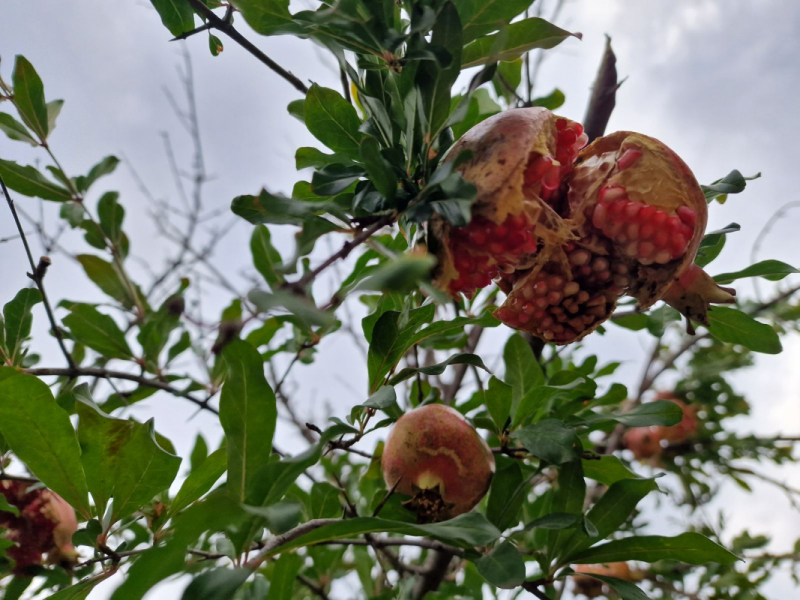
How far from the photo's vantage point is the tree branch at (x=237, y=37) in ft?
2.52

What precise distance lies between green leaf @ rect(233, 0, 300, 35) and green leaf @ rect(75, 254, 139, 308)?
858 mm

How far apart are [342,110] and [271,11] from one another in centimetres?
14

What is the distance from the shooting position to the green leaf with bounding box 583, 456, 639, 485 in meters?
0.88

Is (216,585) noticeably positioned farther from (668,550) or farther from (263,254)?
(263,254)

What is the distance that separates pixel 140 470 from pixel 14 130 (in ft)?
2.53

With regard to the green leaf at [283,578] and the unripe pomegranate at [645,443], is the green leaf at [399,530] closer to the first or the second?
the green leaf at [283,578]

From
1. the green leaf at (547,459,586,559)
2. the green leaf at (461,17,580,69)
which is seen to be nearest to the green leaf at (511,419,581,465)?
the green leaf at (547,459,586,559)

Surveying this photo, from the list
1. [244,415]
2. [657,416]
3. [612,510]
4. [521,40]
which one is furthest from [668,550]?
[521,40]

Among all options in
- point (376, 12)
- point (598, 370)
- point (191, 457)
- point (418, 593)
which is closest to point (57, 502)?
point (191, 457)

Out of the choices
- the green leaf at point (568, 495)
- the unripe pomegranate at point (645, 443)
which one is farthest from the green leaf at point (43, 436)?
the unripe pomegranate at point (645, 443)

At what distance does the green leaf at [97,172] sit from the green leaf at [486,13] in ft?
3.15

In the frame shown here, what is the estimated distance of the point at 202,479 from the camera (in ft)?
2.39

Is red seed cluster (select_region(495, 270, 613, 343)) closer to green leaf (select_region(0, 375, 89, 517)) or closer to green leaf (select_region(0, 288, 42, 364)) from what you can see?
green leaf (select_region(0, 375, 89, 517))

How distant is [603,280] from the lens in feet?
2.32
